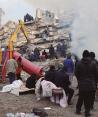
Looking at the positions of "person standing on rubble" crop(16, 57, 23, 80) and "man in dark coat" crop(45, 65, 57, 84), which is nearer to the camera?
"man in dark coat" crop(45, 65, 57, 84)

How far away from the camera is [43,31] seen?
51.2 m

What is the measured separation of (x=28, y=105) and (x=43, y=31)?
35349 millimetres

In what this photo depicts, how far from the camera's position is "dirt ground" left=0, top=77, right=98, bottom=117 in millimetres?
14953

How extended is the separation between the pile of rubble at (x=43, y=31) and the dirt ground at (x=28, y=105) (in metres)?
26.5

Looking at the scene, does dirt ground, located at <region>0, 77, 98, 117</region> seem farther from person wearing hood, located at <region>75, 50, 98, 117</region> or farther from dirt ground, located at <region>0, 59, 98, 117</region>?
person wearing hood, located at <region>75, 50, 98, 117</region>

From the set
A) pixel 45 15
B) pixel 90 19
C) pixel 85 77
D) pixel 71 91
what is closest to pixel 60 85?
pixel 71 91

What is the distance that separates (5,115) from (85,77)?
260 cm

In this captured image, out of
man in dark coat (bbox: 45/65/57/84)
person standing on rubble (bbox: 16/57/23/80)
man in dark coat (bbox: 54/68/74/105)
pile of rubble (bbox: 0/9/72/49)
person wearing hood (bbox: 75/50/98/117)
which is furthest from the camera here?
pile of rubble (bbox: 0/9/72/49)

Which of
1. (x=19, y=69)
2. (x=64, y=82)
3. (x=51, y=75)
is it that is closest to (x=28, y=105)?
(x=64, y=82)

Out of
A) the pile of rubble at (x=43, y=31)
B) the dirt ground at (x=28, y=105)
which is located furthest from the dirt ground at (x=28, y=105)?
the pile of rubble at (x=43, y=31)

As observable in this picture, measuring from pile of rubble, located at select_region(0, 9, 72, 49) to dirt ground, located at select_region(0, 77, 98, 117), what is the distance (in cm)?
2647

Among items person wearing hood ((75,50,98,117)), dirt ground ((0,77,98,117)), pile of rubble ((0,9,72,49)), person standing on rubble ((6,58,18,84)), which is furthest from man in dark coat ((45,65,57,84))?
pile of rubble ((0,9,72,49))

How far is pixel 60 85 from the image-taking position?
656 inches

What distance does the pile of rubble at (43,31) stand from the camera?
4678 cm
